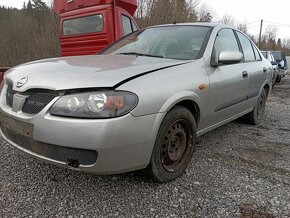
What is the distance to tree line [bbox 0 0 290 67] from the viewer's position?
16406 mm

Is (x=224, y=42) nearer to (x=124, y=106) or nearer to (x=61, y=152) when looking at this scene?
(x=124, y=106)

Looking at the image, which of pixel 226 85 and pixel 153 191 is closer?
pixel 153 191

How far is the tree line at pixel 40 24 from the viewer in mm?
16406

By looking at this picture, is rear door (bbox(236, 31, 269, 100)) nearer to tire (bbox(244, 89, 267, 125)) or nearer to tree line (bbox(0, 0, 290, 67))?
tire (bbox(244, 89, 267, 125))

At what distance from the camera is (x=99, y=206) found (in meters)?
2.45

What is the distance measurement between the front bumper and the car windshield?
3.88 ft

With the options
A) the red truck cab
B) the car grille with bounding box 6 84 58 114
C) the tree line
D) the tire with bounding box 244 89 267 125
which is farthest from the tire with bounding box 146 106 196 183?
the tree line

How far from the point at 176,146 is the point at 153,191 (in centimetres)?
51

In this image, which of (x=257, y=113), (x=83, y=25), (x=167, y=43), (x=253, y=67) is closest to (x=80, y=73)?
(x=167, y=43)

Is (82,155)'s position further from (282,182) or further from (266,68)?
(266,68)

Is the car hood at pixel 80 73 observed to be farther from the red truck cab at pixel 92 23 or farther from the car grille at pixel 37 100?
the red truck cab at pixel 92 23

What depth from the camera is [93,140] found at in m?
2.17

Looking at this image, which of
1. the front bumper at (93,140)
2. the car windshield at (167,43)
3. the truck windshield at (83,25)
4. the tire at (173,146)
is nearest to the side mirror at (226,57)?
the car windshield at (167,43)

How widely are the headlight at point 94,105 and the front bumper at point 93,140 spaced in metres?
0.04
